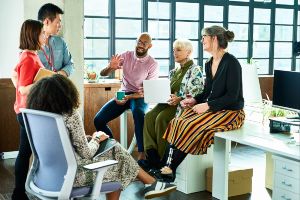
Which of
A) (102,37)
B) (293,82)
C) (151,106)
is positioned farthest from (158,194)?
(102,37)

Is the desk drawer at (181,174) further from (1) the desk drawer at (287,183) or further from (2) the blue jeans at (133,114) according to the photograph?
(1) the desk drawer at (287,183)

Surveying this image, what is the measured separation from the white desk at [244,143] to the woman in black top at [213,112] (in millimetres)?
99

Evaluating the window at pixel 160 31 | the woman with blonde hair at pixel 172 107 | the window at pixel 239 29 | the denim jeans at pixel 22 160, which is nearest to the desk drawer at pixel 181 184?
the woman with blonde hair at pixel 172 107

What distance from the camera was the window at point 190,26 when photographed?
22.9 feet

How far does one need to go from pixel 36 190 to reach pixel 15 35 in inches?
113

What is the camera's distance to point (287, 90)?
3.95 meters

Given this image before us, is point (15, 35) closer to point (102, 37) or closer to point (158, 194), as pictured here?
point (102, 37)

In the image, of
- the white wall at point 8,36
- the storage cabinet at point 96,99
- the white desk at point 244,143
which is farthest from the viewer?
the storage cabinet at point 96,99

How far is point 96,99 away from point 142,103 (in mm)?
982

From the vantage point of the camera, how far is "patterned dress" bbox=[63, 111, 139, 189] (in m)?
2.86

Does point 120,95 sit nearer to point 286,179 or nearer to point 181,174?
point 181,174

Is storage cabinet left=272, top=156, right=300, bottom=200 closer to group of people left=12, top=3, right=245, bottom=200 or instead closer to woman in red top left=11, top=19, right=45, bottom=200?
group of people left=12, top=3, right=245, bottom=200

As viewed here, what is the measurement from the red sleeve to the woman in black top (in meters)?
1.30

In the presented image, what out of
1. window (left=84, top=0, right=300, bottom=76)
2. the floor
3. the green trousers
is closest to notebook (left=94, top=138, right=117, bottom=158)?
the floor
